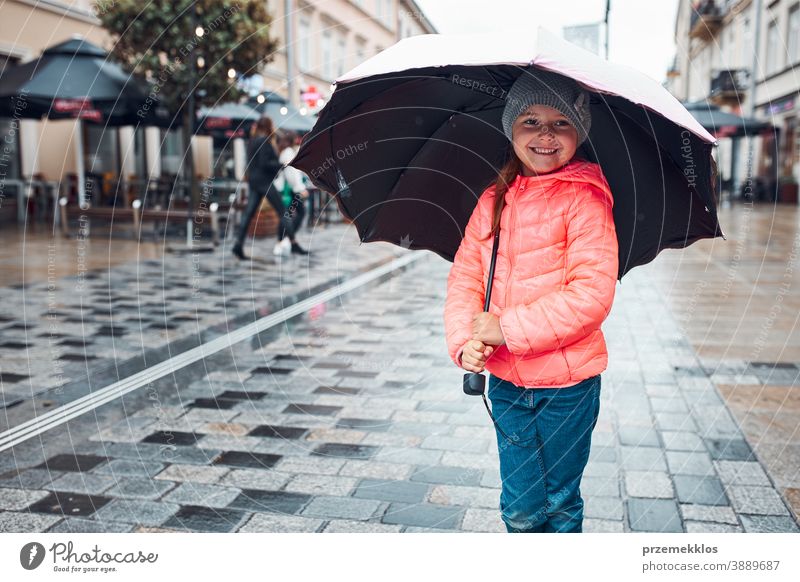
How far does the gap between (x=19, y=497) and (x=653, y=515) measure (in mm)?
2513

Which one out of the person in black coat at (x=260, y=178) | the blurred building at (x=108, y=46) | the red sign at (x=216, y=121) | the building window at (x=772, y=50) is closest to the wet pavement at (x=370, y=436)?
the person in black coat at (x=260, y=178)

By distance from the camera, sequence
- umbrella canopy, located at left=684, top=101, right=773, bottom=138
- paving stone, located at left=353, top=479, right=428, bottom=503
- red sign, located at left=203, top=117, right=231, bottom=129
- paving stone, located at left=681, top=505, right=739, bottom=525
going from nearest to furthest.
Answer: paving stone, located at left=681, top=505, right=739, bottom=525
paving stone, located at left=353, top=479, right=428, bottom=503
red sign, located at left=203, top=117, right=231, bottom=129
umbrella canopy, located at left=684, top=101, right=773, bottom=138

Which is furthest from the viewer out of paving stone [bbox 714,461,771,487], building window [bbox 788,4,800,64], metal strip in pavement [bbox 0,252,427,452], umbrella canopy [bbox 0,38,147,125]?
building window [bbox 788,4,800,64]

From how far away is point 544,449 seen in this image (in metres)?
2.27

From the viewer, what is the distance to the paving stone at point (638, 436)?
3988 millimetres

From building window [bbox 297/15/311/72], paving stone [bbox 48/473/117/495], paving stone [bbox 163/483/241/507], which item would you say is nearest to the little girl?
paving stone [bbox 163/483/241/507]

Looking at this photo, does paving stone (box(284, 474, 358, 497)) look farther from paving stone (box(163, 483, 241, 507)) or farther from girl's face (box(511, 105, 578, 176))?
girl's face (box(511, 105, 578, 176))

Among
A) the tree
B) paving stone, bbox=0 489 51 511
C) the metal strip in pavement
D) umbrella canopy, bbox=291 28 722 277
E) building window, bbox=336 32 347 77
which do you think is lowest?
paving stone, bbox=0 489 51 511

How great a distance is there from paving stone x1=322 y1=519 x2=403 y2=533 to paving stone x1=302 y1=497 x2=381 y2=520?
5 centimetres

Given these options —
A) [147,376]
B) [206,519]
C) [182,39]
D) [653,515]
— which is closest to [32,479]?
[206,519]

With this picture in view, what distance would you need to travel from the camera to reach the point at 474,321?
7.19 feet

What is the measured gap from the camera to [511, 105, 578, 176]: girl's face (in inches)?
86.0

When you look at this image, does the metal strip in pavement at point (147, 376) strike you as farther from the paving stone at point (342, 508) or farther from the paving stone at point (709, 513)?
the paving stone at point (709, 513)
